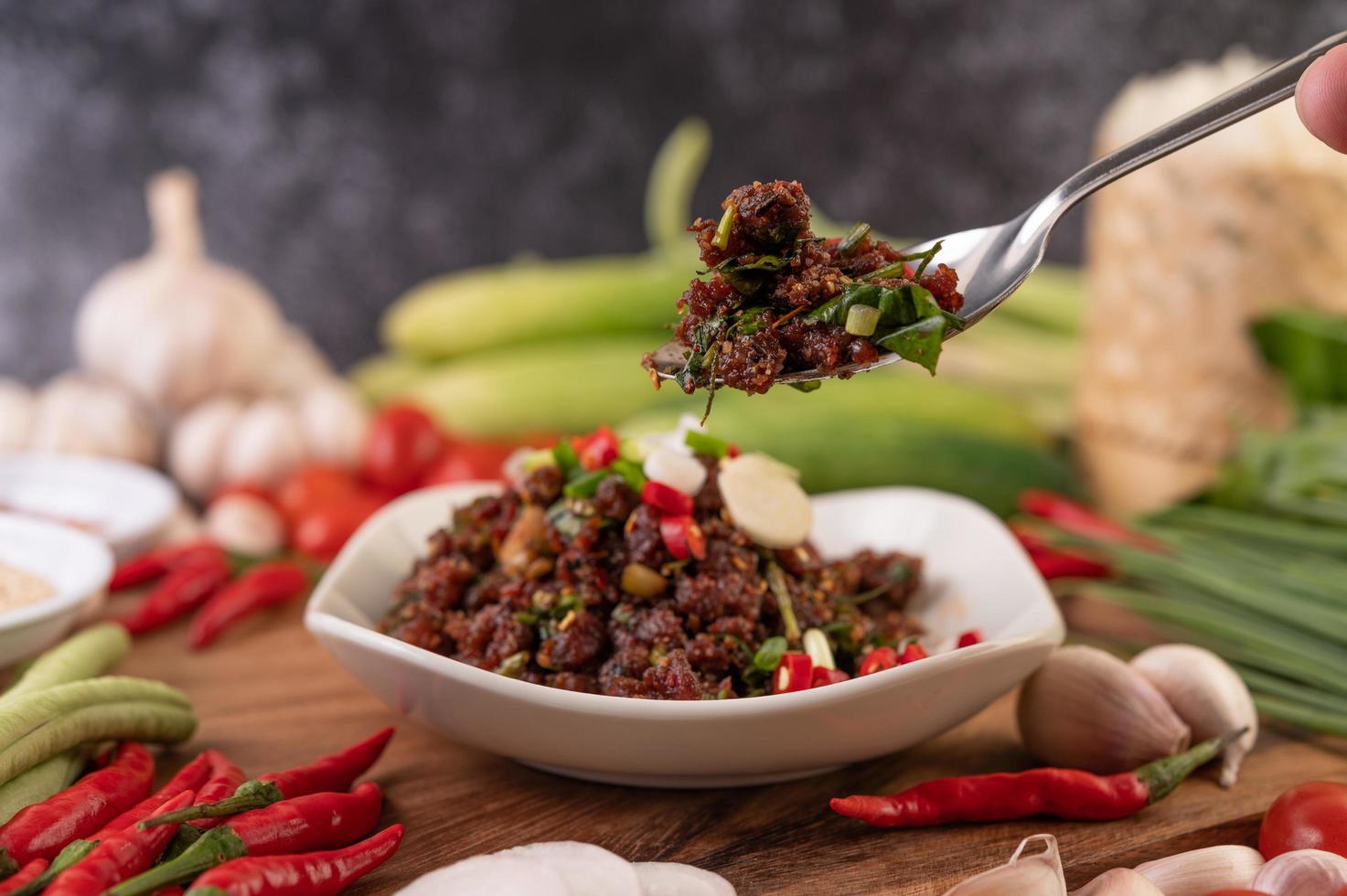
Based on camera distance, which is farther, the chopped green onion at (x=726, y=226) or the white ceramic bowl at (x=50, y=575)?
the white ceramic bowl at (x=50, y=575)

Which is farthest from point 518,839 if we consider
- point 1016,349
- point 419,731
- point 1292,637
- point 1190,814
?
point 1016,349

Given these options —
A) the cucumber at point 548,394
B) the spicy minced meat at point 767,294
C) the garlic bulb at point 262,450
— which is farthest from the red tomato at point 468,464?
the spicy minced meat at point 767,294

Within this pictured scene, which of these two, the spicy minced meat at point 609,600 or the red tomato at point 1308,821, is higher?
the spicy minced meat at point 609,600

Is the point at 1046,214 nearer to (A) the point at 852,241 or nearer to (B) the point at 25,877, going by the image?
(A) the point at 852,241

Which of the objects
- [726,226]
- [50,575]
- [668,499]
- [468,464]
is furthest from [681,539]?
[468,464]

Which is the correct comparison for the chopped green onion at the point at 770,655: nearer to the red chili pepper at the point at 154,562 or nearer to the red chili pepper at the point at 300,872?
the red chili pepper at the point at 300,872

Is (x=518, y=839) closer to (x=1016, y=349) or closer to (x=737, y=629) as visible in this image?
(x=737, y=629)
